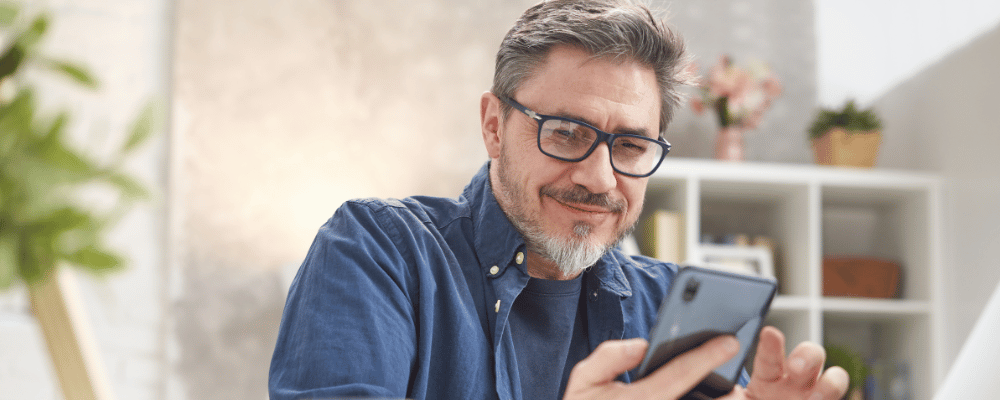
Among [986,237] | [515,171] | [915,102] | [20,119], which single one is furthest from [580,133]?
[915,102]

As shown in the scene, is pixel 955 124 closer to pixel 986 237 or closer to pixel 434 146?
pixel 986 237

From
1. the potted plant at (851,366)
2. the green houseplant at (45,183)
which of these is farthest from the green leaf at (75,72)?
the potted plant at (851,366)

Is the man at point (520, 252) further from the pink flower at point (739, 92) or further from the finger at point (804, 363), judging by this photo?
the pink flower at point (739, 92)

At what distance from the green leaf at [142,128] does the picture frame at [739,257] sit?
2185 millimetres

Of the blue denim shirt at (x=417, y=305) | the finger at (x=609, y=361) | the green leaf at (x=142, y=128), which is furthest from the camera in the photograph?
the blue denim shirt at (x=417, y=305)

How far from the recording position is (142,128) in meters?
0.28

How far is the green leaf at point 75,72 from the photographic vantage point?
0.98ft

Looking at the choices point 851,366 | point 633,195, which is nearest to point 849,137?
point 851,366

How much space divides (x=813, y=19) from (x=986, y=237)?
1.02 m

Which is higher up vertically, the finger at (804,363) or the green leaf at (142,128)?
the green leaf at (142,128)

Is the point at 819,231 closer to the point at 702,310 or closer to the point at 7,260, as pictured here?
Result: the point at 702,310

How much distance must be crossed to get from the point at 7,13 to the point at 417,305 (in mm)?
727

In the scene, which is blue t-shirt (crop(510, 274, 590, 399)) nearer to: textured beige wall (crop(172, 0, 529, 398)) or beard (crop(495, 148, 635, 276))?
beard (crop(495, 148, 635, 276))

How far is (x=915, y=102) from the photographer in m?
2.70
